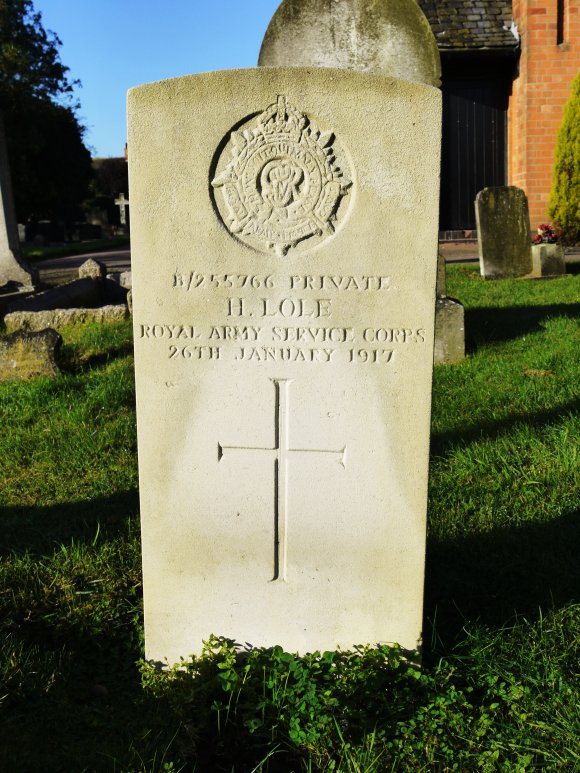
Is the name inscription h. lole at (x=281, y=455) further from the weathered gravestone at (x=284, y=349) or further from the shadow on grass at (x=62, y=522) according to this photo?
the shadow on grass at (x=62, y=522)

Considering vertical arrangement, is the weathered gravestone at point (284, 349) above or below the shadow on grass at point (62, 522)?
above

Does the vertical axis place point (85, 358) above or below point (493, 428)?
above

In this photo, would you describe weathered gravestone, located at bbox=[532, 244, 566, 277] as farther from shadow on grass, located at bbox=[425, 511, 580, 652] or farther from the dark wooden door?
shadow on grass, located at bbox=[425, 511, 580, 652]

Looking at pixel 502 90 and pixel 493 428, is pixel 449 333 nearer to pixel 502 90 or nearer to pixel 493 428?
pixel 493 428

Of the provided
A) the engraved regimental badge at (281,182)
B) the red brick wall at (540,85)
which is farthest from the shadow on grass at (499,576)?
the red brick wall at (540,85)

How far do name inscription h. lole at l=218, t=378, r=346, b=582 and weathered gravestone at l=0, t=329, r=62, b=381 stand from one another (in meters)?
4.32

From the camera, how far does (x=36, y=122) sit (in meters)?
29.4

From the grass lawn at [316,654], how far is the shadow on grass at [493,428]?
0.07ft

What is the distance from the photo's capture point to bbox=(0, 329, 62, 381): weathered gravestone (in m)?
6.70

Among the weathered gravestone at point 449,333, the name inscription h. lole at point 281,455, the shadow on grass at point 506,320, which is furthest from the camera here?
the shadow on grass at point 506,320

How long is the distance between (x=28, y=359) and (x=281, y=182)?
4666 millimetres

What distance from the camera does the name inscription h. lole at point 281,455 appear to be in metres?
2.75

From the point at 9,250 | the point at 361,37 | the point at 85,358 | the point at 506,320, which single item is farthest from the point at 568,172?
the point at 85,358

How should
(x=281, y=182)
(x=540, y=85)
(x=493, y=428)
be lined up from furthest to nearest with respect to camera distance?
(x=540, y=85) → (x=493, y=428) → (x=281, y=182)
